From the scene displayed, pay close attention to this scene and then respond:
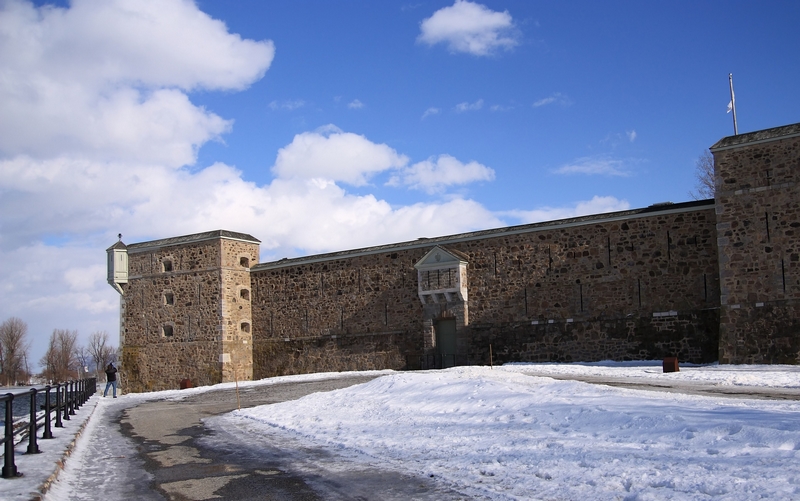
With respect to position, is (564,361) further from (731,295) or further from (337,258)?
(337,258)

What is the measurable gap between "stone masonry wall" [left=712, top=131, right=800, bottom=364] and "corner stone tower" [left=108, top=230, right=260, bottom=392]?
20696mm

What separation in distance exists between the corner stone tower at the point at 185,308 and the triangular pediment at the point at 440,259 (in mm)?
10412

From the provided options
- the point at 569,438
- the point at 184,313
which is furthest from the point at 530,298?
the point at 184,313

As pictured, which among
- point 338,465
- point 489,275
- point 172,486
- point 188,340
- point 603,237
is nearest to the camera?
point 172,486

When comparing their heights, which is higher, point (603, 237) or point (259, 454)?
point (603, 237)

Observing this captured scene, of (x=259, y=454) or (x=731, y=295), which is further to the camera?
(x=731, y=295)

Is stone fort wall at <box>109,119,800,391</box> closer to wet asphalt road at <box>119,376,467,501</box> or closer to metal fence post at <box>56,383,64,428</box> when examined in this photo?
wet asphalt road at <box>119,376,467,501</box>

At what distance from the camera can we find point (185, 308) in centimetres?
3288

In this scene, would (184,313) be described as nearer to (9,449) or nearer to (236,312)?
(236,312)

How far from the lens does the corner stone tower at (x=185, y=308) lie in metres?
31.8

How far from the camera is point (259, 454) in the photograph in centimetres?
912

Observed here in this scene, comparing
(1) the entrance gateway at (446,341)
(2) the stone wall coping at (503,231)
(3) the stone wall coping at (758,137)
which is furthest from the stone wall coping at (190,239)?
(3) the stone wall coping at (758,137)

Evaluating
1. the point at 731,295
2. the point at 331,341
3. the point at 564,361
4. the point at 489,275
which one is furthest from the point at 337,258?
the point at 731,295

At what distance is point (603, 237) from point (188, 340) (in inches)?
773
